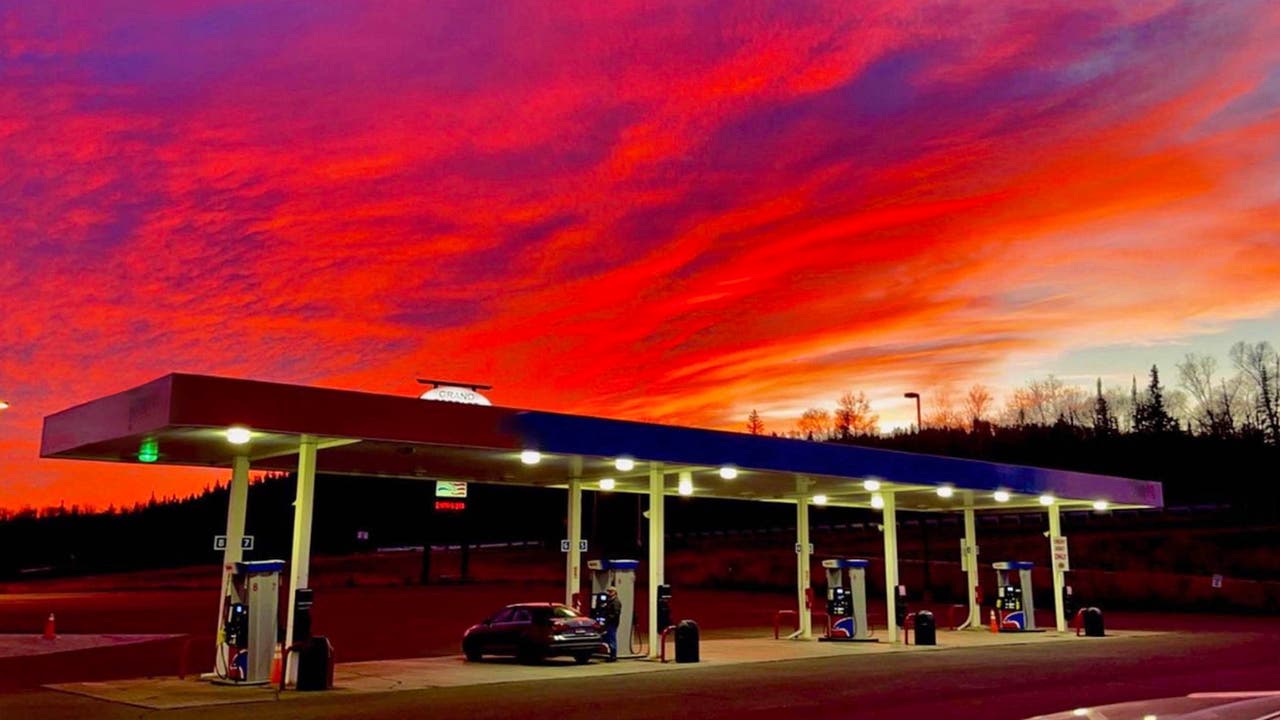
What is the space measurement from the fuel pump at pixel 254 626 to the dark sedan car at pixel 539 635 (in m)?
5.92

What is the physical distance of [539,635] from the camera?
879 inches

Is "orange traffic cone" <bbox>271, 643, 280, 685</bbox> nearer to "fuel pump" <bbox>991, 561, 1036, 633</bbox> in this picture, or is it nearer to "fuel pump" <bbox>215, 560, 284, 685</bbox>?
"fuel pump" <bbox>215, 560, 284, 685</bbox>

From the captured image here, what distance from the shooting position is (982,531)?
70.2 meters

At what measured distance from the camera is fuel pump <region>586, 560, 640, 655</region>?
2403cm

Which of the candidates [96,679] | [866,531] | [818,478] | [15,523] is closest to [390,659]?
[96,679]

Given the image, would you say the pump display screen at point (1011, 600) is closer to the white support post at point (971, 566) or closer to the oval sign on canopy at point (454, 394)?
the white support post at point (971, 566)

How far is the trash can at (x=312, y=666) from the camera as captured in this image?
1723 cm

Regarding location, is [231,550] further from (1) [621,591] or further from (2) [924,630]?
(2) [924,630]

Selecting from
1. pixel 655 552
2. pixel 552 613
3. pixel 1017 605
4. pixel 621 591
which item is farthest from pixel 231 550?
pixel 1017 605

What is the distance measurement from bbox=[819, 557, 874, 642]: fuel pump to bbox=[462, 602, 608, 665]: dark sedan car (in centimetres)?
964

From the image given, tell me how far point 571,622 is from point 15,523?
5289 inches

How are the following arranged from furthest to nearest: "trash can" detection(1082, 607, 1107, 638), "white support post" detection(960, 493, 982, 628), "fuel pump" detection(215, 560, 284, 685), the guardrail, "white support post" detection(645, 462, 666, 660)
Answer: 1. "white support post" detection(960, 493, 982, 628)
2. "trash can" detection(1082, 607, 1107, 638)
3. the guardrail
4. "white support post" detection(645, 462, 666, 660)
5. "fuel pump" detection(215, 560, 284, 685)

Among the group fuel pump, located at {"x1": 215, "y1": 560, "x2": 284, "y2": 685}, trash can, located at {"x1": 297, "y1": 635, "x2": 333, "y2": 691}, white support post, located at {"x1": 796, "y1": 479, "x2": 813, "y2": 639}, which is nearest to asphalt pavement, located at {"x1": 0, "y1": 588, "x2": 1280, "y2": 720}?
trash can, located at {"x1": 297, "y1": 635, "x2": 333, "y2": 691}

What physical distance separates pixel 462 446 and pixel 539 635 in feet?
18.5
